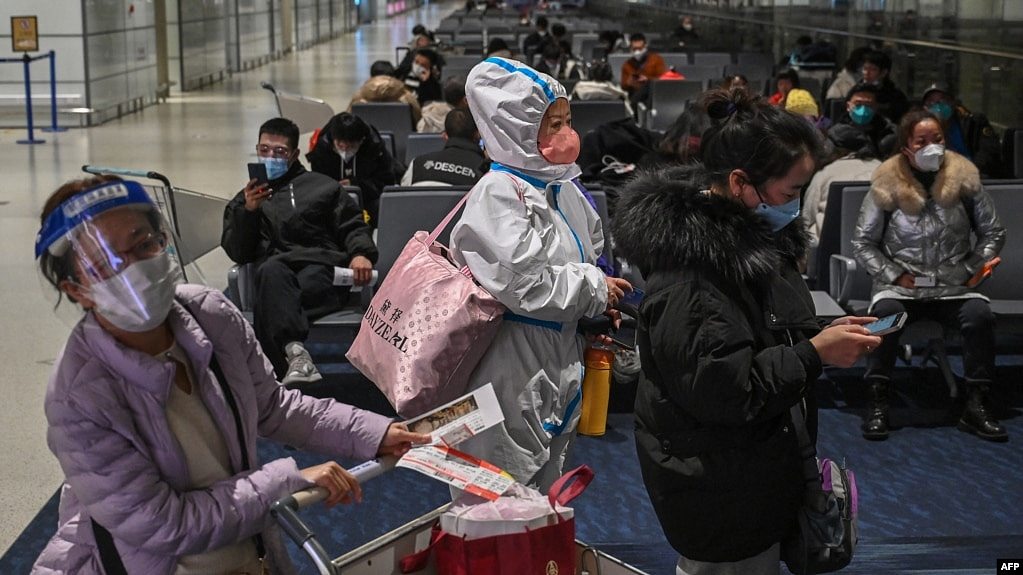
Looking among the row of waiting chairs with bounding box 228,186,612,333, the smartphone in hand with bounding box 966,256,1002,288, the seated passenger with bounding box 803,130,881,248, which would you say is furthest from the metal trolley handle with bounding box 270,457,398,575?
the seated passenger with bounding box 803,130,881,248

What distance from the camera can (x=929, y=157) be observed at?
563 cm

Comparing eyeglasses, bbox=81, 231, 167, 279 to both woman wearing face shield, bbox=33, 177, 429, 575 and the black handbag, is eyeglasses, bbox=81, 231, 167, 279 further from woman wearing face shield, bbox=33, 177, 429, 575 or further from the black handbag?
the black handbag

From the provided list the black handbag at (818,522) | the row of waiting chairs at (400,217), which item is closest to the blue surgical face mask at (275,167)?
the row of waiting chairs at (400,217)

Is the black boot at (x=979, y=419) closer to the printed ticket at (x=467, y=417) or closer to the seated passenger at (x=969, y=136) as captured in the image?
the seated passenger at (x=969, y=136)

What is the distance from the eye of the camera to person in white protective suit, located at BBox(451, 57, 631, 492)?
3.16 meters

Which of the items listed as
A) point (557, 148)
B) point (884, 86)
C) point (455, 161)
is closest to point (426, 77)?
point (884, 86)

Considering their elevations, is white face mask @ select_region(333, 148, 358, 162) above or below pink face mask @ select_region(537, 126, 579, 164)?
below

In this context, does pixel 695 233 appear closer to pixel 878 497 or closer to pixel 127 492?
pixel 127 492

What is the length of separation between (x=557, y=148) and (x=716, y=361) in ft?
3.11

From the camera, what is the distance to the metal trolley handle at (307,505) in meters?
2.05

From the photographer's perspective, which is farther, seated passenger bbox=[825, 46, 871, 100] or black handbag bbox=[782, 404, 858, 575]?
seated passenger bbox=[825, 46, 871, 100]

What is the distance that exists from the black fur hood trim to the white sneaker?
309 cm

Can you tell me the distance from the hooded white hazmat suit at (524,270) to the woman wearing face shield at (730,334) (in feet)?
1.43

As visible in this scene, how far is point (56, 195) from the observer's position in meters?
2.13
